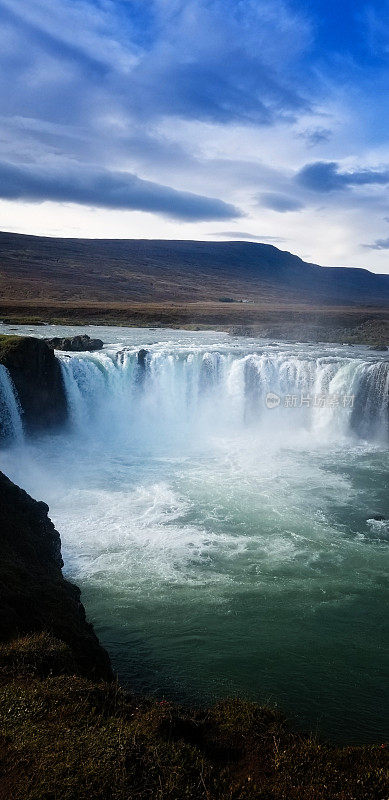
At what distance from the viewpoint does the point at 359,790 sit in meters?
5.46

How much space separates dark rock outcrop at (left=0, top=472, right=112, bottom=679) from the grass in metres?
1.01

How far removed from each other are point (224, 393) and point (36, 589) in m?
25.3

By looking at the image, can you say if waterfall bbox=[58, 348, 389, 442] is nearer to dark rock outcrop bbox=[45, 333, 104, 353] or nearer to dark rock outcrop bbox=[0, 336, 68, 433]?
dark rock outcrop bbox=[0, 336, 68, 433]

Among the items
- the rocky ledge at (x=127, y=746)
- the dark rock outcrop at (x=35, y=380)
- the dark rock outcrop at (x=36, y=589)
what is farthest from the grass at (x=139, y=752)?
the dark rock outcrop at (x=35, y=380)

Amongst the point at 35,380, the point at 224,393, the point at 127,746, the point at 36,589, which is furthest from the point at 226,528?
the point at 224,393

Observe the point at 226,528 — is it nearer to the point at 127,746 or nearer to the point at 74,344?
the point at 127,746

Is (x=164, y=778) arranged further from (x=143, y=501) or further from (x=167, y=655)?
(x=143, y=501)

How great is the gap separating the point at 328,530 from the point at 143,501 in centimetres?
719

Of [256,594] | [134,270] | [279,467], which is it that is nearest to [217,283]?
[134,270]

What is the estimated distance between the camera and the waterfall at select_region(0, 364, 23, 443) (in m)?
25.6

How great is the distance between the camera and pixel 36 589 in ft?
31.0

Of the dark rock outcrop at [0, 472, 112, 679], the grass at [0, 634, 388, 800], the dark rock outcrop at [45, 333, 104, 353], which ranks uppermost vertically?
the dark rock outcrop at [45, 333, 104, 353]

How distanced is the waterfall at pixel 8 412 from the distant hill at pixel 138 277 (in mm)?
60262

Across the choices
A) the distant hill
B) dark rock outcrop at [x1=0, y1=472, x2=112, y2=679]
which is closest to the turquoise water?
dark rock outcrop at [x1=0, y1=472, x2=112, y2=679]
